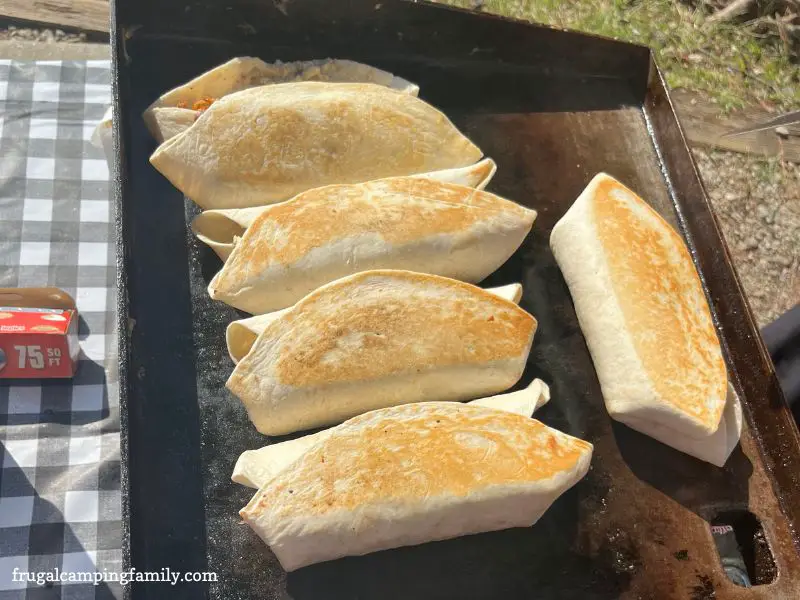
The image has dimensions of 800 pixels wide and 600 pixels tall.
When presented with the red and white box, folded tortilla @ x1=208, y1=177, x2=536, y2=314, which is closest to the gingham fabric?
the red and white box

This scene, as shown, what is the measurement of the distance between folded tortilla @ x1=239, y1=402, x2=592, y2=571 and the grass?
336 centimetres

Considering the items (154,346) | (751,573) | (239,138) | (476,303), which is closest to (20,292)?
(154,346)

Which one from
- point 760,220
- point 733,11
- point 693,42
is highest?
point 733,11

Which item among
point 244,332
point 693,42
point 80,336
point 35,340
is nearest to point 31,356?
point 35,340

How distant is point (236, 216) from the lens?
2.43 meters

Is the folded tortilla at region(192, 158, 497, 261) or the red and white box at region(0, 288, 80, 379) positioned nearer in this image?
the folded tortilla at region(192, 158, 497, 261)

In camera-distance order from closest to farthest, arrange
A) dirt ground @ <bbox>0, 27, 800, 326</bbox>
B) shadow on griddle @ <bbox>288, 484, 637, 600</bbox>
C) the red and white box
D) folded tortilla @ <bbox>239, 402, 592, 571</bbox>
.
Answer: folded tortilla @ <bbox>239, 402, 592, 571</bbox>
shadow on griddle @ <bbox>288, 484, 637, 600</bbox>
the red and white box
dirt ground @ <bbox>0, 27, 800, 326</bbox>

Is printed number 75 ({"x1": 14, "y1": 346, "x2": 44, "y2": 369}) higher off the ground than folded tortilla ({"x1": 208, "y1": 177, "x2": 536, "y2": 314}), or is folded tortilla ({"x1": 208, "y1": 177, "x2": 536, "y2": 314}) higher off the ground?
folded tortilla ({"x1": 208, "y1": 177, "x2": 536, "y2": 314})

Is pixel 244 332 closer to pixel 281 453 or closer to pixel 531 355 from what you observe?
pixel 281 453

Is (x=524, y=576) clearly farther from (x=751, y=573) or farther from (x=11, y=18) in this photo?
(x=11, y=18)

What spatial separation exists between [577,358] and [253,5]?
1865 mm

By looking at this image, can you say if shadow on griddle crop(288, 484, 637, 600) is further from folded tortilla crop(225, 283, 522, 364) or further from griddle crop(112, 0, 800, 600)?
folded tortilla crop(225, 283, 522, 364)

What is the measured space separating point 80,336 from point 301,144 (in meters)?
1.21

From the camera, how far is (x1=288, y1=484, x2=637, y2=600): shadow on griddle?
2027 mm
